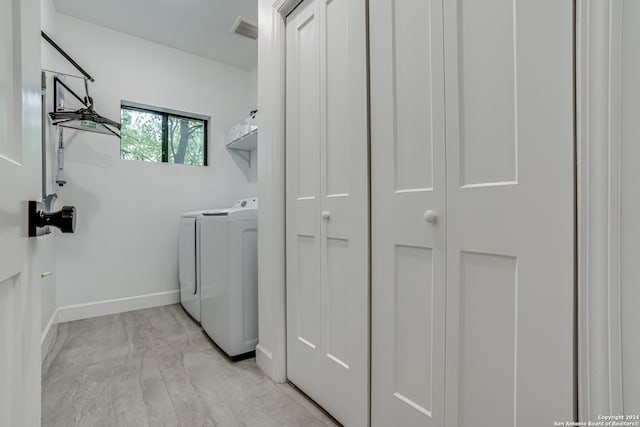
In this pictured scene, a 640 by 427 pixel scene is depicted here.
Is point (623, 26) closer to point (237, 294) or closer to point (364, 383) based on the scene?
point (364, 383)

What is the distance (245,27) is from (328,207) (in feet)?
6.05

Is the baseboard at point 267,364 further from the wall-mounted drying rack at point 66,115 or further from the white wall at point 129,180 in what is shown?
the wall-mounted drying rack at point 66,115

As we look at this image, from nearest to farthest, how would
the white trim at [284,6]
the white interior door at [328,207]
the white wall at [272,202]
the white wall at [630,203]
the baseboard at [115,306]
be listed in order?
the white wall at [630,203], the white interior door at [328,207], the white trim at [284,6], the white wall at [272,202], the baseboard at [115,306]

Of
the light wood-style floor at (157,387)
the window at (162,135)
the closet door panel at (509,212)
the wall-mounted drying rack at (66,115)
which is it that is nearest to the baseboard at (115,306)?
the light wood-style floor at (157,387)

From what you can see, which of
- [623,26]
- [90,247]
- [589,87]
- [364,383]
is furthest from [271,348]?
[90,247]

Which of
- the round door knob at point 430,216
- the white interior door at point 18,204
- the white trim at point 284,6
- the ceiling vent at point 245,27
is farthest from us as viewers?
the ceiling vent at point 245,27

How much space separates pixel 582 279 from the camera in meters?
0.60

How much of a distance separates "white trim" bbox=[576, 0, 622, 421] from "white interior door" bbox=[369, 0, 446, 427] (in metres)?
0.33

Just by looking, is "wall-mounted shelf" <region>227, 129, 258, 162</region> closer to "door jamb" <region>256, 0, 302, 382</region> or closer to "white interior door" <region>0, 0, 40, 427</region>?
"door jamb" <region>256, 0, 302, 382</region>

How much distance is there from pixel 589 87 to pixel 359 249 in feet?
2.65

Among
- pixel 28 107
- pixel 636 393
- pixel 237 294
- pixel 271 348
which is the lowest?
pixel 271 348

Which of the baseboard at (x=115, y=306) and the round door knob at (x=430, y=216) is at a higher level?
the round door knob at (x=430, y=216)

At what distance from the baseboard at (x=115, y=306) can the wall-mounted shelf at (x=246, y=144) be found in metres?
1.69

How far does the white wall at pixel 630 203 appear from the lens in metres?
0.54
